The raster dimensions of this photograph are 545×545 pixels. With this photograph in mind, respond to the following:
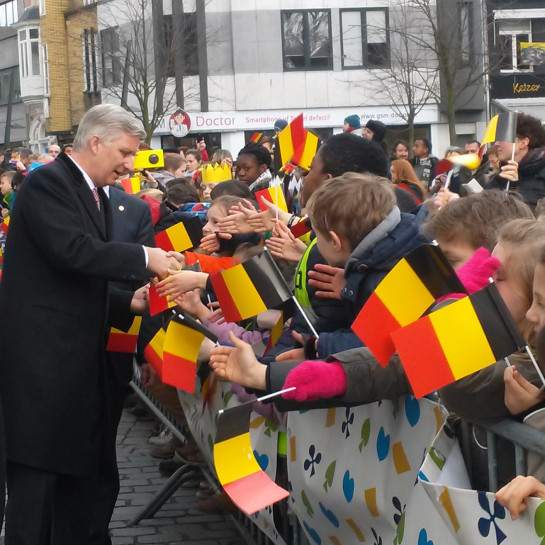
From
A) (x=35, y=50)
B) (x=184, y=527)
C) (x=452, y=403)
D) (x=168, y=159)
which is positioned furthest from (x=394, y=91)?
(x=452, y=403)

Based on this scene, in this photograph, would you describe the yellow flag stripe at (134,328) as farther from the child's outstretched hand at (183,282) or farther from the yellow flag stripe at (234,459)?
the yellow flag stripe at (234,459)

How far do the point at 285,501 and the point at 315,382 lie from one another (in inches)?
48.8

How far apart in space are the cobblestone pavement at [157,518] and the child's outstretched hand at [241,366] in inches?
84.5

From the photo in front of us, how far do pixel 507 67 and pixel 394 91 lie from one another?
4.16m

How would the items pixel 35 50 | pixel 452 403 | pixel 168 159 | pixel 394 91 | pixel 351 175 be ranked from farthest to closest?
1. pixel 35 50
2. pixel 394 91
3. pixel 168 159
4. pixel 351 175
5. pixel 452 403

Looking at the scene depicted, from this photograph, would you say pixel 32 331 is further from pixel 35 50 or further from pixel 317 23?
pixel 35 50

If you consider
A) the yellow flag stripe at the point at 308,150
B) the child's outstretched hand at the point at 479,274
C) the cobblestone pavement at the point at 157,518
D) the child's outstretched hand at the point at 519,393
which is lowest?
the cobblestone pavement at the point at 157,518

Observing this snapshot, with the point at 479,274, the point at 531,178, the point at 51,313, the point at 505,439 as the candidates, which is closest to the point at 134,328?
the point at 51,313

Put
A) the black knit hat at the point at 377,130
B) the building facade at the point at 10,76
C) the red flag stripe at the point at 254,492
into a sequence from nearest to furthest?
the red flag stripe at the point at 254,492
the black knit hat at the point at 377,130
the building facade at the point at 10,76

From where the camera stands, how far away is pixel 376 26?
126ft

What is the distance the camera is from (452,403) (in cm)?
285

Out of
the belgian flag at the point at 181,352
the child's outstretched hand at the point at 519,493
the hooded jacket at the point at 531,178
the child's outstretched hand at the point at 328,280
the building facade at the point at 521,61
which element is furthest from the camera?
the building facade at the point at 521,61

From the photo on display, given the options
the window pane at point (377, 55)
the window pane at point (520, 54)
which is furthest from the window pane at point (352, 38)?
the window pane at point (520, 54)

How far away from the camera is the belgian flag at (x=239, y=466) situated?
3.24 m
